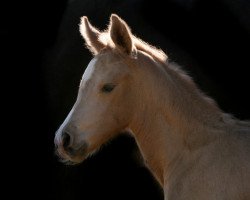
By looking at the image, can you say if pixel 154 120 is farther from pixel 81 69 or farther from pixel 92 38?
pixel 81 69

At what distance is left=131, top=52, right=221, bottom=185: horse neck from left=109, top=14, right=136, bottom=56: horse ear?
185 mm

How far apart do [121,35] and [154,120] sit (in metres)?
0.78

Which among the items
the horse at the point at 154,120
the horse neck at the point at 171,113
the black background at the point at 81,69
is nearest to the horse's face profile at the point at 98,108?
the horse at the point at 154,120

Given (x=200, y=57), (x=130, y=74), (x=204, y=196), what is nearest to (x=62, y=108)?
(x=200, y=57)

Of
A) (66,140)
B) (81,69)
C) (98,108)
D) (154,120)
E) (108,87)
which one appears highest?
(108,87)

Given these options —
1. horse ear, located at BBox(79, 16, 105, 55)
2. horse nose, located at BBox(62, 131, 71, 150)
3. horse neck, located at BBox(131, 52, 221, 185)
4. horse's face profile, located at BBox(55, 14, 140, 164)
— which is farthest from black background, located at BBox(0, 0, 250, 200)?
horse nose, located at BBox(62, 131, 71, 150)

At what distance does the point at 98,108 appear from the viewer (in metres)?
5.23

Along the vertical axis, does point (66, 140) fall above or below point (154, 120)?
above

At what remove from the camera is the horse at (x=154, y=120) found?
5.09m

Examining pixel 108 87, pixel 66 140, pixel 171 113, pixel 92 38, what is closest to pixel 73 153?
pixel 66 140

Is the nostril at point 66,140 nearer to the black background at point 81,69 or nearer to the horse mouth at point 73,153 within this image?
the horse mouth at point 73,153

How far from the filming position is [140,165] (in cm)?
792

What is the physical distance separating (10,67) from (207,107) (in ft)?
13.6

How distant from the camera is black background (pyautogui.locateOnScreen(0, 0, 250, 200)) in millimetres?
7590
